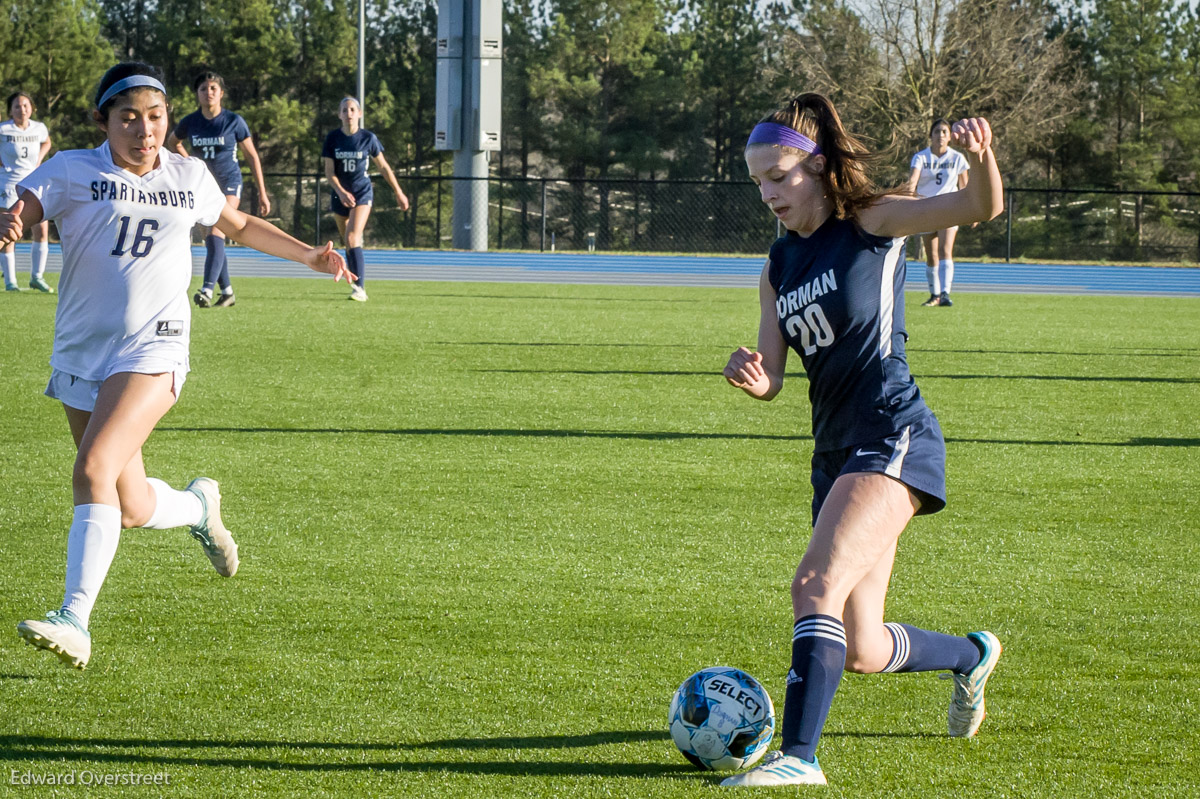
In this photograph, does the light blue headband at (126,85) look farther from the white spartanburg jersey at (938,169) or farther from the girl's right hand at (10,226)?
the white spartanburg jersey at (938,169)

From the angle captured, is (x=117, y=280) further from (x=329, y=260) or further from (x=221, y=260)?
(x=221, y=260)

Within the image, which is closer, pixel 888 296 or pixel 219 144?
pixel 888 296

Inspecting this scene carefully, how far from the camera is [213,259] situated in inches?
578

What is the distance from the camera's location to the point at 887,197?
139 inches

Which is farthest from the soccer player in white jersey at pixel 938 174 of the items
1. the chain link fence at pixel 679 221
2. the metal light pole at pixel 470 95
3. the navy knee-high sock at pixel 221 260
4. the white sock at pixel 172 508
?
the metal light pole at pixel 470 95

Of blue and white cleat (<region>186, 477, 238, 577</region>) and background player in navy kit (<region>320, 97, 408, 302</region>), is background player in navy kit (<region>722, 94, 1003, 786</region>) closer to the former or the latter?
blue and white cleat (<region>186, 477, 238, 577</region>)

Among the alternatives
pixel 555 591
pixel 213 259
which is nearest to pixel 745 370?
pixel 555 591

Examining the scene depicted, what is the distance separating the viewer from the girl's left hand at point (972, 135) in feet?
10.9

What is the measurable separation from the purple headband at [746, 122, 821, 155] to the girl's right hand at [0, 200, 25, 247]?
7.19 feet

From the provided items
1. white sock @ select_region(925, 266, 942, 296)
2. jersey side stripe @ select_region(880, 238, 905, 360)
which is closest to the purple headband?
jersey side stripe @ select_region(880, 238, 905, 360)

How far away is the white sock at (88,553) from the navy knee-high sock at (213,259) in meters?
10.3

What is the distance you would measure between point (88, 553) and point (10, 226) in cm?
101

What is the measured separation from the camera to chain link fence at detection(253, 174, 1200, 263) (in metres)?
39.0

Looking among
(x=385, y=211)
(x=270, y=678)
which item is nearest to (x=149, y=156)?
(x=270, y=678)
